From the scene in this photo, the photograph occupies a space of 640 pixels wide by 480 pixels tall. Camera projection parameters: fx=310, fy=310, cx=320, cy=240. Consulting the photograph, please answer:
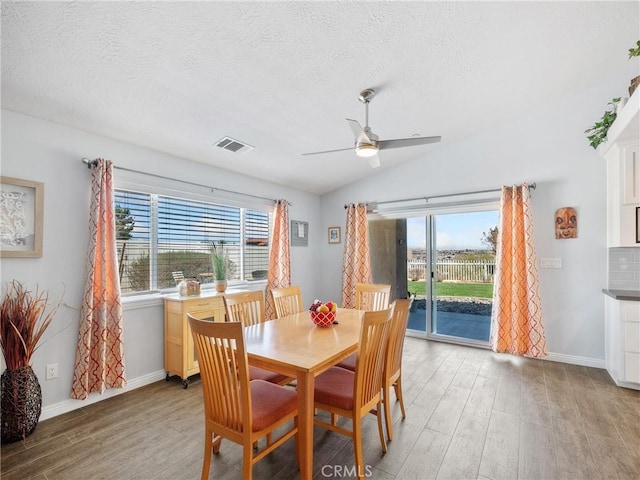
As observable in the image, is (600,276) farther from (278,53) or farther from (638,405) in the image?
(278,53)

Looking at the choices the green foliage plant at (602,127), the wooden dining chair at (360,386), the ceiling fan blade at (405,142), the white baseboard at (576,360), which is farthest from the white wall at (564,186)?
the wooden dining chair at (360,386)

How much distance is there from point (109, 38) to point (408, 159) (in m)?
3.84

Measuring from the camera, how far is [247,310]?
272 centimetres

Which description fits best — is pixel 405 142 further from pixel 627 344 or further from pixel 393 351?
pixel 627 344

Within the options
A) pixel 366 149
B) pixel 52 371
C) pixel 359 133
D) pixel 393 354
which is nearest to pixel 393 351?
A: pixel 393 354

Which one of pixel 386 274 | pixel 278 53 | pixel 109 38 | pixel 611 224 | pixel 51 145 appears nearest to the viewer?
pixel 109 38

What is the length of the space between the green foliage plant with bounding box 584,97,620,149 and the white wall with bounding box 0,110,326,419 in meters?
4.67

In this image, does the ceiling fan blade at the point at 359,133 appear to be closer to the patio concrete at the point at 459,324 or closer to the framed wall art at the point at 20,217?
the framed wall art at the point at 20,217

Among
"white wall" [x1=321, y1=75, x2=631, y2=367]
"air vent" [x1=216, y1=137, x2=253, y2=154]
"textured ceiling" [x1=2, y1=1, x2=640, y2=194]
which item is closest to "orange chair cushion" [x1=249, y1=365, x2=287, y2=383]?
"textured ceiling" [x1=2, y1=1, x2=640, y2=194]

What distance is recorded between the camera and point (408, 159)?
4.68m

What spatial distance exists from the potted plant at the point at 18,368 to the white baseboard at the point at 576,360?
16.2ft

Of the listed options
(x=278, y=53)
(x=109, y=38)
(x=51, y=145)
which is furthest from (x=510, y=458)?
(x=51, y=145)

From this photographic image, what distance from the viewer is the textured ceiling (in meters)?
1.81

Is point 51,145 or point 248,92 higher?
point 248,92
